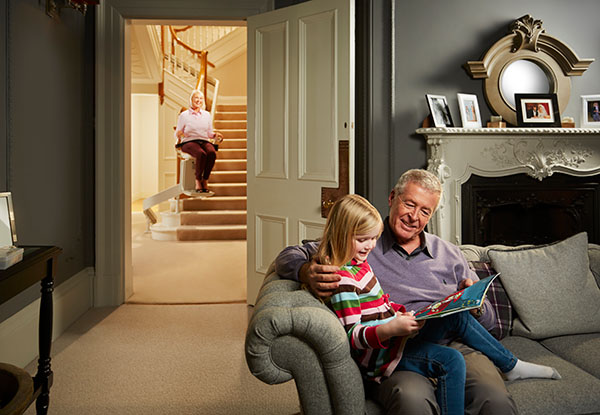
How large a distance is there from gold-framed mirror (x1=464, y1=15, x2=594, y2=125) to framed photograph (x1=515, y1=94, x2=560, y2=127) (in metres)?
0.12

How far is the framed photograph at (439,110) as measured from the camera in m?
3.92

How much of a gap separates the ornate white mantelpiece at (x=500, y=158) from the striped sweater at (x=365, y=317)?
91.1 inches

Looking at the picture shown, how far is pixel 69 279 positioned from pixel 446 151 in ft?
9.24

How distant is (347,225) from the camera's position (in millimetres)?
1697

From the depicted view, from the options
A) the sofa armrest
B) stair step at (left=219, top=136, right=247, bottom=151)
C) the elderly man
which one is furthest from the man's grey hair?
stair step at (left=219, top=136, right=247, bottom=151)

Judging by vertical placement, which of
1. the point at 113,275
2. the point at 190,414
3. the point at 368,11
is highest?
the point at 368,11

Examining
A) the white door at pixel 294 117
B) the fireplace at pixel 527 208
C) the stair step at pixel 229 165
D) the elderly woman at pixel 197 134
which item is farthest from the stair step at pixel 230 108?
the fireplace at pixel 527 208

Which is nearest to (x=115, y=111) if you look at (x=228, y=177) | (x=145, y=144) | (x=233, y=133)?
(x=228, y=177)

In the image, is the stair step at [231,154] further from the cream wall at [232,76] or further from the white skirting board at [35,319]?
the white skirting board at [35,319]

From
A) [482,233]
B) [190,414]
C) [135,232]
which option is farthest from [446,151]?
[135,232]

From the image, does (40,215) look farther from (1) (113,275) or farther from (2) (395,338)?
(2) (395,338)

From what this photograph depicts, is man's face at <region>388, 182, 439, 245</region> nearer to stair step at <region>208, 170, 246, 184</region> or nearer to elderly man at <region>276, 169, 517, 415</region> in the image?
elderly man at <region>276, 169, 517, 415</region>

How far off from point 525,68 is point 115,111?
3106 millimetres

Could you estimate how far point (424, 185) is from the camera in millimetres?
2094
